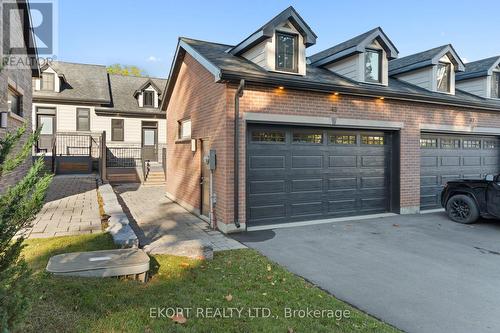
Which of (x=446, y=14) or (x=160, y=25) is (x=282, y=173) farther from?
(x=160, y=25)

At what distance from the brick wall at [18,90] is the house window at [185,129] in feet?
15.0

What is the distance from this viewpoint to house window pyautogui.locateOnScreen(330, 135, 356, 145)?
Result: 9.19 metres

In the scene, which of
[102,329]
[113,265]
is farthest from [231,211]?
[102,329]

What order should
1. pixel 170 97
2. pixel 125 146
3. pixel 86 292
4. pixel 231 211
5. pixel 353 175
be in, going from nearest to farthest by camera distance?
pixel 86 292
pixel 231 211
pixel 353 175
pixel 170 97
pixel 125 146

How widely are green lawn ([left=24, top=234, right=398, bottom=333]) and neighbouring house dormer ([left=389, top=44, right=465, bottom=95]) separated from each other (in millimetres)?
9966

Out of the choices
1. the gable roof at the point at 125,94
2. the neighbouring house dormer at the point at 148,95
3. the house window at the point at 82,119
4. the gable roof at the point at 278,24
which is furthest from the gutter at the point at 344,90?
the neighbouring house dormer at the point at 148,95

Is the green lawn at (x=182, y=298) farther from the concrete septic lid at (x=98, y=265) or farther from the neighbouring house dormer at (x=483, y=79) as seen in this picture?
the neighbouring house dormer at (x=483, y=79)

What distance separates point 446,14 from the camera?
1337cm

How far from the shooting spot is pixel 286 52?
889 cm

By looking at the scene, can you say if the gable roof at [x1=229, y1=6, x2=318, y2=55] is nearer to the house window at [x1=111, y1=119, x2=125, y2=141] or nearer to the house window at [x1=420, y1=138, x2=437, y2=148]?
the house window at [x1=420, y1=138, x2=437, y2=148]

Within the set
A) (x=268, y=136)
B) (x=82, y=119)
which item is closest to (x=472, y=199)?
(x=268, y=136)

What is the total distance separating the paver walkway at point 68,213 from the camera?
6.38m

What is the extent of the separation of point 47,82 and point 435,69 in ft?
69.2

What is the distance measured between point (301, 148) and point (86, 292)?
6300mm
